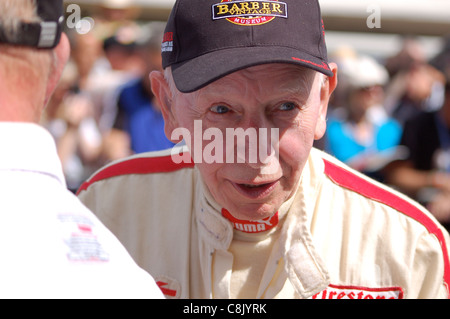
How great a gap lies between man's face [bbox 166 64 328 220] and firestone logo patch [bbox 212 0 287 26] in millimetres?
128

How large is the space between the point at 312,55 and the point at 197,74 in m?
0.32

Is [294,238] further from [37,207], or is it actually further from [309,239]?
[37,207]

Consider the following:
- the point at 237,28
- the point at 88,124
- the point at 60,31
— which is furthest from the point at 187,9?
the point at 88,124

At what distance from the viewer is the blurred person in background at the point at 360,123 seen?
16.5ft

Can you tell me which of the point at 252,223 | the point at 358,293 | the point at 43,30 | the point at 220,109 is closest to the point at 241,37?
the point at 220,109

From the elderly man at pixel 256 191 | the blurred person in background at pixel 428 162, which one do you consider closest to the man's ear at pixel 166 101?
the elderly man at pixel 256 191

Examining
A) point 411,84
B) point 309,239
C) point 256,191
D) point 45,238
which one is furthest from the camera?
point 411,84

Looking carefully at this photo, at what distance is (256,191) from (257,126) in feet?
0.63

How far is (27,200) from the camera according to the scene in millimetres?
1089

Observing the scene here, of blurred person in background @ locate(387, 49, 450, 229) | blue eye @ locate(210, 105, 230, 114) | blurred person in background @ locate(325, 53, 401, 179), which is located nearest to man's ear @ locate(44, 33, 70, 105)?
blue eye @ locate(210, 105, 230, 114)

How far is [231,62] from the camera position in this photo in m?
1.74

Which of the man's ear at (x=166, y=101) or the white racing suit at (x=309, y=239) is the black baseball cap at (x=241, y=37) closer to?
the man's ear at (x=166, y=101)

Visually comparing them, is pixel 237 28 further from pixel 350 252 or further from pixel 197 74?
pixel 350 252
